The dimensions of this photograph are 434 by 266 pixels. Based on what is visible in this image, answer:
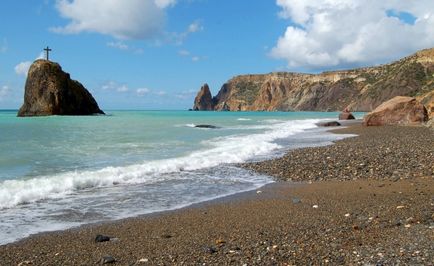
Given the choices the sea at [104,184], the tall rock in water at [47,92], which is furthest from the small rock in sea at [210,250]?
the tall rock in water at [47,92]

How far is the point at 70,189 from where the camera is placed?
1105 centimetres

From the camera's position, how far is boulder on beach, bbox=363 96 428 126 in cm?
3594

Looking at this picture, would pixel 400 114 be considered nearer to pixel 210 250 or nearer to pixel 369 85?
pixel 210 250

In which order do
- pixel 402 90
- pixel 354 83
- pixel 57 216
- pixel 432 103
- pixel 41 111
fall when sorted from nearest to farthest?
pixel 57 216
pixel 432 103
pixel 41 111
pixel 402 90
pixel 354 83

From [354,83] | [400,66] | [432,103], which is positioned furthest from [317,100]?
[432,103]

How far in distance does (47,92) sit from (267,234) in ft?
271

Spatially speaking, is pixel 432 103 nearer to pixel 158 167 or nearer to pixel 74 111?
pixel 158 167

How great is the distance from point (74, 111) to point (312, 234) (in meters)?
85.4

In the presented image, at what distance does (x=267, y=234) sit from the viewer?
668 centimetres

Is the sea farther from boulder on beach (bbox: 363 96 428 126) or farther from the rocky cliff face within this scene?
the rocky cliff face

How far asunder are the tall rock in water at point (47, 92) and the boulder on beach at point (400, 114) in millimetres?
63129

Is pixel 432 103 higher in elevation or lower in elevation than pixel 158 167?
higher

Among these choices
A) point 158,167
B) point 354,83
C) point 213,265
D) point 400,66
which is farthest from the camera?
point 354,83

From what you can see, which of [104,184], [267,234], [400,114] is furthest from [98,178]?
[400,114]
